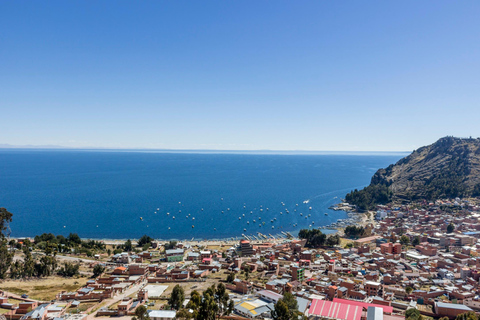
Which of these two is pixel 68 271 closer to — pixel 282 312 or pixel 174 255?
pixel 174 255

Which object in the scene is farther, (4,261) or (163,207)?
(163,207)

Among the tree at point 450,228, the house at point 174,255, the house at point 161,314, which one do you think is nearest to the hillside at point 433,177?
the tree at point 450,228

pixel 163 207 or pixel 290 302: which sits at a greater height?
pixel 290 302

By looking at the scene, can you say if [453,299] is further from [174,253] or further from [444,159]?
[444,159]

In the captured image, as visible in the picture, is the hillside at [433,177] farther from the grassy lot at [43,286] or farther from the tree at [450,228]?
the grassy lot at [43,286]

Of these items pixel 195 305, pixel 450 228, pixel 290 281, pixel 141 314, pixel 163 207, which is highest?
pixel 195 305

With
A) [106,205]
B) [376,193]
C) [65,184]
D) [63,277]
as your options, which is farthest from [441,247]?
[65,184]

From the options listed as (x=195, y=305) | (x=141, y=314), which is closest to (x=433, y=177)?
(x=195, y=305)
